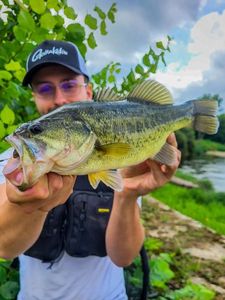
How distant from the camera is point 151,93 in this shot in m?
1.91

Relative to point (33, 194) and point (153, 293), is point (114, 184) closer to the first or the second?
point (33, 194)

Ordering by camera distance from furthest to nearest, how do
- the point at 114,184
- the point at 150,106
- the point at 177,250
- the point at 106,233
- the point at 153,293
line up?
the point at 177,250
the point at 153,293
the point at 106,233
the point at 150,106
the point at 114,184

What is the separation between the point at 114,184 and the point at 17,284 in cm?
145

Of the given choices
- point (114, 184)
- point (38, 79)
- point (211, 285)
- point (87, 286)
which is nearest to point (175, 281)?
point (211, 285)

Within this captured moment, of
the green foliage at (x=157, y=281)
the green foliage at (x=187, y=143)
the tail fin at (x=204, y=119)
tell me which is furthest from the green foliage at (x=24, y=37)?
the green foliage at (x=187, y=143)

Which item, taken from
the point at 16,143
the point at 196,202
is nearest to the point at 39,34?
the point at 16,143

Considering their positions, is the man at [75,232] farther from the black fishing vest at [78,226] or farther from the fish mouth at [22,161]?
the fish mouth at [22,161]

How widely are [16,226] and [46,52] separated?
1156 millimetres

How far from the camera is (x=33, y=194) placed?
1468 mm

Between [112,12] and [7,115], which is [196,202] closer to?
[112,12]

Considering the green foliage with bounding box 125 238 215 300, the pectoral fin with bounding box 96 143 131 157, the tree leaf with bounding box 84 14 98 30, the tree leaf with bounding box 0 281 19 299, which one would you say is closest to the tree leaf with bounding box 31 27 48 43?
the tree leaf with bounding box 84 14 98 30

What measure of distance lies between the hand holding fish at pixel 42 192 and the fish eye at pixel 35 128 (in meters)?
0.16

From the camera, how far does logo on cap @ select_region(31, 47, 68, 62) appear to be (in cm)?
253

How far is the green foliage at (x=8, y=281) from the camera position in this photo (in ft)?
8.32
